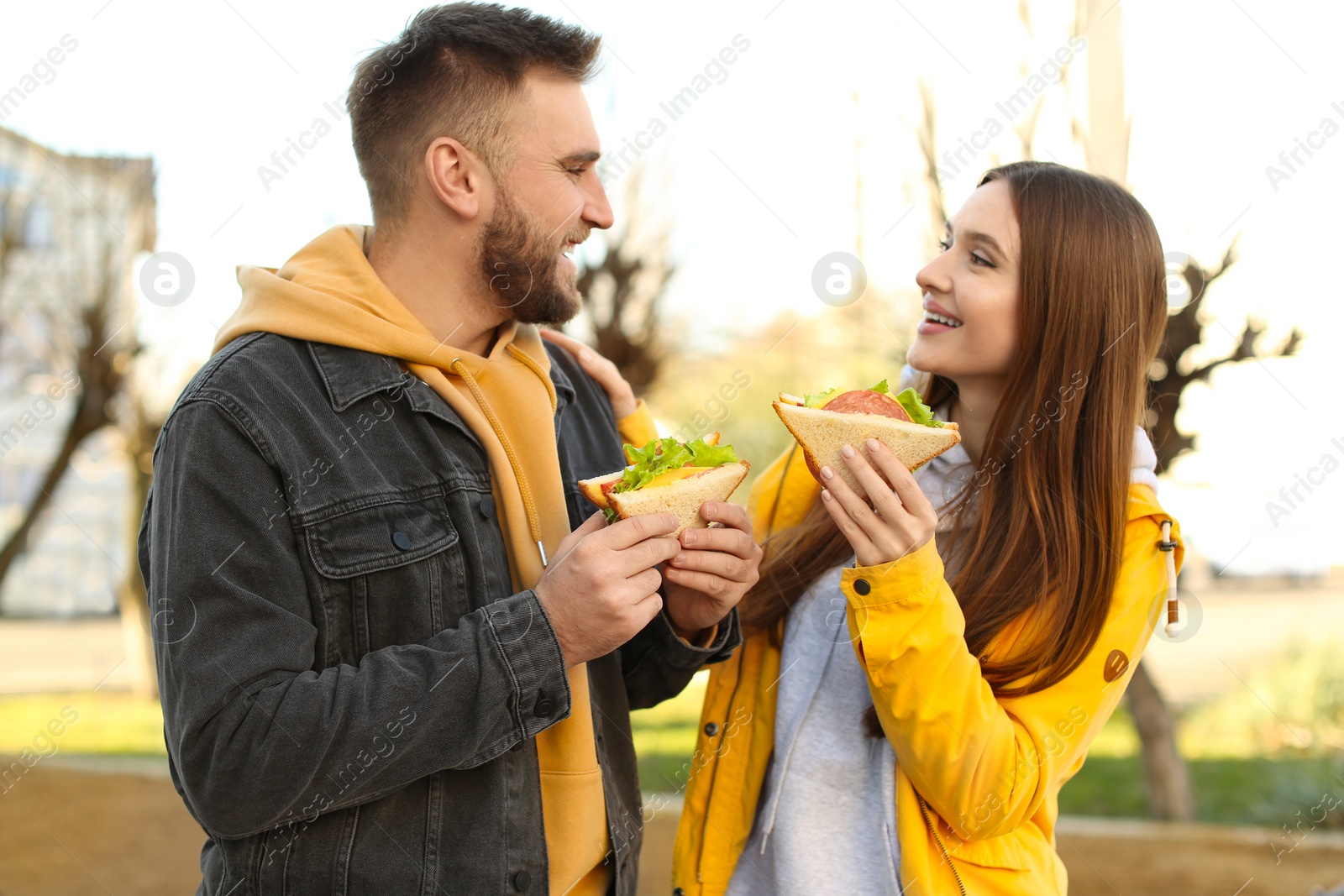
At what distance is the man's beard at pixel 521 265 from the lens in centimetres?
259

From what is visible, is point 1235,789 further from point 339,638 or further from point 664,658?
point 339,638

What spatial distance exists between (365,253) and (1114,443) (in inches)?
87.6

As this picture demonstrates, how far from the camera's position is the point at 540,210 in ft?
8.58

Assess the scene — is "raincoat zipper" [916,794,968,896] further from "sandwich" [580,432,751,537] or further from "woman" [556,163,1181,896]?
"sandwich" [580,432,751,537]

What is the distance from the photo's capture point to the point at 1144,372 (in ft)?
9.05

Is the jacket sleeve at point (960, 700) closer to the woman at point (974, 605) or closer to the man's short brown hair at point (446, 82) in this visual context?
the woman at point (974, 605)

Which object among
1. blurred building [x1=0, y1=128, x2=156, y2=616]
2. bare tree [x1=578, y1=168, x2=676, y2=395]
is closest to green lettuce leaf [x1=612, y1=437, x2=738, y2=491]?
bare tree [x1=578, y1=168, x2=676, y2=395]

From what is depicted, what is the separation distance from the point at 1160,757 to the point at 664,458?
19.3 feet

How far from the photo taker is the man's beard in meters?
2.59

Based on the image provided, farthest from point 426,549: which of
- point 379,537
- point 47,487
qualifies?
point 47,487

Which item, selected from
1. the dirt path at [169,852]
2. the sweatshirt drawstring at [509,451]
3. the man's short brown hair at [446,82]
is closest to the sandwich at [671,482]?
the sweatshirt drawstring at [509,451]

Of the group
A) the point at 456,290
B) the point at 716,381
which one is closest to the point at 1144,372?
the point at 456,290

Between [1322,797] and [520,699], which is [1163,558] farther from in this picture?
[1322,797]

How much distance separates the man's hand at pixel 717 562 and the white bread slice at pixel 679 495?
43 millimetres
